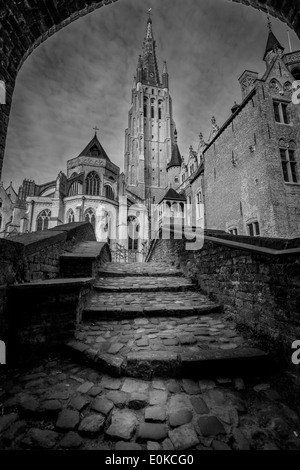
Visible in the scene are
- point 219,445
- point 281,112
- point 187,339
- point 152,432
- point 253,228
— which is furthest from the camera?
point 281,112

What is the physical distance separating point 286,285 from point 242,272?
920 millimetres

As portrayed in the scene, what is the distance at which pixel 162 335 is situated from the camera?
3082 millimetres

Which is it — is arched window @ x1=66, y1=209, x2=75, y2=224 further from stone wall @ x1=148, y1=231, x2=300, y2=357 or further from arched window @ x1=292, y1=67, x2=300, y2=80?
arched window @ x1=292, y1=67, x2=300, y2=80

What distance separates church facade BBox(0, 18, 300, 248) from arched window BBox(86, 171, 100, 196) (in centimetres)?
15

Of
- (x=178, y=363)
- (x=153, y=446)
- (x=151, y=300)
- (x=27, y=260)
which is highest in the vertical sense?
(x=27, y=260)

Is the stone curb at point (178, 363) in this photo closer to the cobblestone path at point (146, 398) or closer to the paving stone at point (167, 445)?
the cobblestone path at point (146, 398)

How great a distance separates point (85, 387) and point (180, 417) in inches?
39.4

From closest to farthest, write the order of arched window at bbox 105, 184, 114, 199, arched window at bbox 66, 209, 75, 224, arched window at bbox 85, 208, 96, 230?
arched window at bbox 85, 208, 96, 230 < arched window at bbox 66, 209, 75, 224 < arched window at bbox 105, 184, 114, 199

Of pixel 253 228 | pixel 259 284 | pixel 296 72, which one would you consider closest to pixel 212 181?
pixel 253 228

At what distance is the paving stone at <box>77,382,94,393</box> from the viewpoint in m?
2.06

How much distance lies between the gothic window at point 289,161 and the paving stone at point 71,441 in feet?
44.6

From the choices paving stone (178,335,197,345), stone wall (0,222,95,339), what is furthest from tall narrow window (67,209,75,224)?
paving stone (178,335,197,345)

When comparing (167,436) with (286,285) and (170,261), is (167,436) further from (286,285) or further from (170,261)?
(170,261)

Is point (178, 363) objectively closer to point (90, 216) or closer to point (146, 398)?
point (146, 398)
